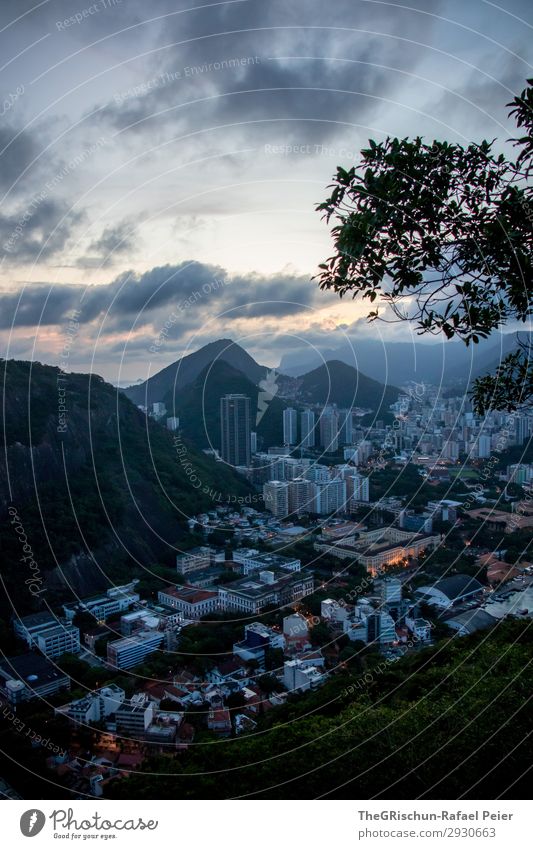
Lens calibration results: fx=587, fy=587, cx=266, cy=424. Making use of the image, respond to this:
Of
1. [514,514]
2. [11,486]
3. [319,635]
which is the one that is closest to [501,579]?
[514,514]

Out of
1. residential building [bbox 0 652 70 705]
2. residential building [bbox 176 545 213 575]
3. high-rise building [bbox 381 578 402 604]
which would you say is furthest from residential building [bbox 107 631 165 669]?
high-rise building [bbox 381 578 402 604]

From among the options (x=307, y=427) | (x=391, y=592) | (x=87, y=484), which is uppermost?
(x=307, y=427)

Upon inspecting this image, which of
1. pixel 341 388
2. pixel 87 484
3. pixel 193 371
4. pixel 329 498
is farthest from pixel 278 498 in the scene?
pixel 341 388

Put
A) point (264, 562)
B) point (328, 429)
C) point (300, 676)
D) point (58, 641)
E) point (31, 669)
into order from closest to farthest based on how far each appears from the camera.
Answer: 1. point (300, 676)
2. point (31, 669)
3. point (58, 641)
4. point (264, 562)
5. point (328, 429)

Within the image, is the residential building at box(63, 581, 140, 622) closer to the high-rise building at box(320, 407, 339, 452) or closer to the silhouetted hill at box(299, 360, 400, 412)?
the high-rise building at box(320, 407, 339, 452)

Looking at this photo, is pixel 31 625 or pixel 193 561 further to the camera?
pixel 193 561

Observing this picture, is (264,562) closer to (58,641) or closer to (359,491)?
(58,641)

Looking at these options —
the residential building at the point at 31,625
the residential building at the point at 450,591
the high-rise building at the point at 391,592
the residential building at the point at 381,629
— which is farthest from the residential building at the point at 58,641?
the residential building at the point at 450,591

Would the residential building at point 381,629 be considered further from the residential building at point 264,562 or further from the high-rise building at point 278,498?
the high-rise building at point 278,498
